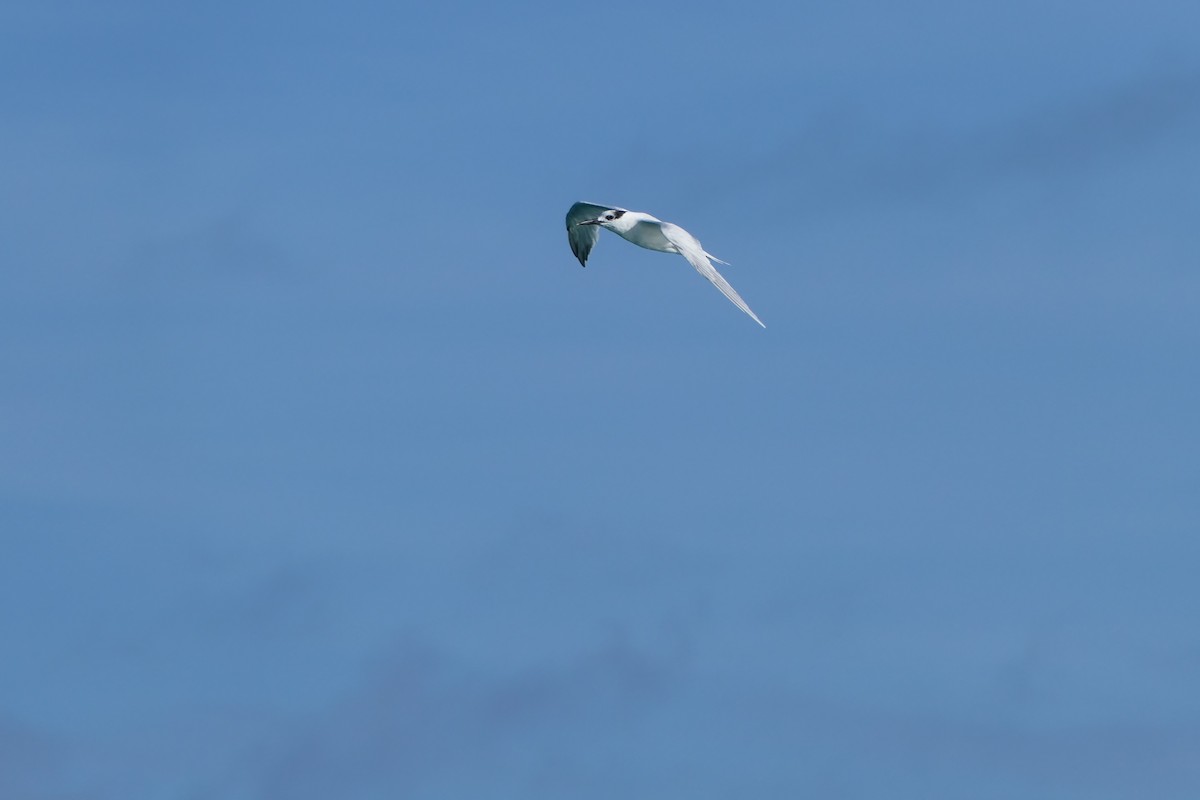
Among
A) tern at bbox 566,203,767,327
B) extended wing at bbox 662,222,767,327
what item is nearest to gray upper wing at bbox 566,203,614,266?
tern at bbox 566,203,767,327

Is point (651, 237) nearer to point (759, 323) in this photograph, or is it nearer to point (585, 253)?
point (585, 253)

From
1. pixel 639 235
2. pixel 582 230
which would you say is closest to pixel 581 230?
pixel 582 230

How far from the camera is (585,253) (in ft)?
350

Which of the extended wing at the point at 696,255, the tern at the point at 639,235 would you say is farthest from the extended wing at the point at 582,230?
the extended wing at the point at 696,255

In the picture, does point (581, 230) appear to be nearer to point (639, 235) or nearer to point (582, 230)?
point (582, 230)

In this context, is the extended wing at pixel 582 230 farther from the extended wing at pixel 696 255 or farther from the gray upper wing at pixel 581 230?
the extended wing at pixel 696 255

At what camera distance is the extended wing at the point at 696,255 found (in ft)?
271

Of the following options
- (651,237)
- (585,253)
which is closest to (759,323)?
(651,237)

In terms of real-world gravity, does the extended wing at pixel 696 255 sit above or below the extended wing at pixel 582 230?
below

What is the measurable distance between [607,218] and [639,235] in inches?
276

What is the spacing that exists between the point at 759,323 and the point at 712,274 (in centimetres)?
1619

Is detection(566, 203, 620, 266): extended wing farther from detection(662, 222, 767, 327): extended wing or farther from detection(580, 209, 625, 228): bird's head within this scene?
detection(662, 222, 767, 327): extended wing

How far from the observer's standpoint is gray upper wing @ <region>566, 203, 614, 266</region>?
348ft

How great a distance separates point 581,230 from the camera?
106688 mm
